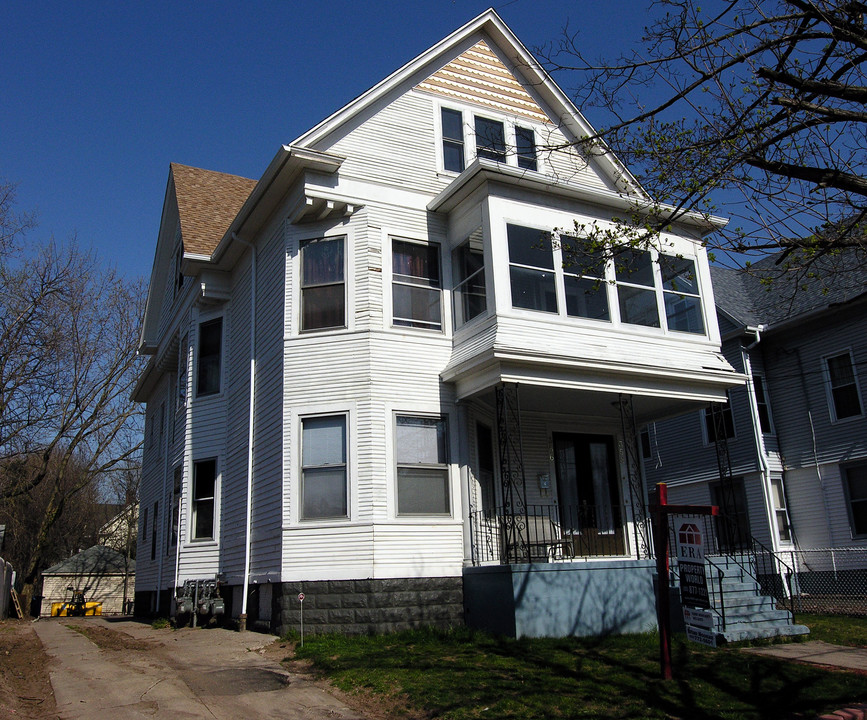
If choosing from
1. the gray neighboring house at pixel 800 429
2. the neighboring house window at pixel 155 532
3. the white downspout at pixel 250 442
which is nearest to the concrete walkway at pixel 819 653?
the white downspout at pixel 250 442

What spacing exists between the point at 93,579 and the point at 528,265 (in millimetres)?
30799

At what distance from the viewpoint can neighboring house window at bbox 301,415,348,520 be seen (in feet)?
38.4

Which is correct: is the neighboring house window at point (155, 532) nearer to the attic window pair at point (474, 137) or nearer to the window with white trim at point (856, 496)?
the attic window pair at point (474, 137)

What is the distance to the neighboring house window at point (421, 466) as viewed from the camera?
1176cm

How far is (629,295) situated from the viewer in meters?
13.6

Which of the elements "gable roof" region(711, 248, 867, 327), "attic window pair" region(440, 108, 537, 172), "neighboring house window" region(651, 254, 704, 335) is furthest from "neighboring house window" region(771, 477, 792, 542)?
"attic window pair" region(440, 108, 537, 172)

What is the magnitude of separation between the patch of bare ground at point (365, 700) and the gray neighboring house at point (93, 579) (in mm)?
29211

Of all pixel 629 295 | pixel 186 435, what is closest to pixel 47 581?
pixel 186 435

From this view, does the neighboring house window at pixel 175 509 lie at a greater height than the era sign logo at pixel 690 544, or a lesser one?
greater

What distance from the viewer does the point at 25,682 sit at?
27.8ft

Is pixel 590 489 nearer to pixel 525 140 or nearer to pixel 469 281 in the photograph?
pixel 469 281

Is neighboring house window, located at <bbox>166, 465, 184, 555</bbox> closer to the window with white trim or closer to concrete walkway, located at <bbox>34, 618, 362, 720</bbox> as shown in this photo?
concrete walkway, located at <bbox>34, 618, 362, 720</bbox>

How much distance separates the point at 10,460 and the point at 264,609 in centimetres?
1548

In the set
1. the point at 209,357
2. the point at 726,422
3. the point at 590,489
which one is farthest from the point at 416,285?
the point at 726,422
